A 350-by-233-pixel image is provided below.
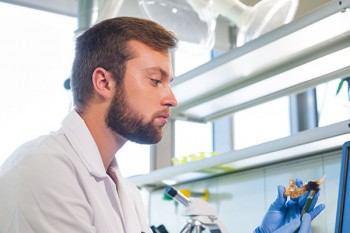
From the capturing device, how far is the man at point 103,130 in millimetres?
1108

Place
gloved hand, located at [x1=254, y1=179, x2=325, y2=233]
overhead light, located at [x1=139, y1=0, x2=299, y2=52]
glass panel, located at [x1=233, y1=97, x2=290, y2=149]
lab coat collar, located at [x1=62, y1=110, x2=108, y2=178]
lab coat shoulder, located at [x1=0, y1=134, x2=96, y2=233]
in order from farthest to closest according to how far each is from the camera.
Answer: glass panel, located at [x1=233, y1=97, x2=290, y2=149]
overhead light, located at [x1=139, y1=0, x2=299, y2=52]
gloved hand, located at [x1=254, y1=179, x2=325, y2=233]
lab coat collar, located at [x1=62, y1=110, x2=108, y2=178]
lab coat shoulder, located at [x1=0, y1=134, x2=96, y2=233]

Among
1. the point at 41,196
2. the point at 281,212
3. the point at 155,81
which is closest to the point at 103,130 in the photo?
the point at 155,81

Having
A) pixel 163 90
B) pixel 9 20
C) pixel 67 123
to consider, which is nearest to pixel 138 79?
pixel 163 90

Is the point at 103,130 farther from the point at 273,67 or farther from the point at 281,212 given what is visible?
the point at 273,67

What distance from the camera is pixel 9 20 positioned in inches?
98.9

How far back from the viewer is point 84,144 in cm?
125

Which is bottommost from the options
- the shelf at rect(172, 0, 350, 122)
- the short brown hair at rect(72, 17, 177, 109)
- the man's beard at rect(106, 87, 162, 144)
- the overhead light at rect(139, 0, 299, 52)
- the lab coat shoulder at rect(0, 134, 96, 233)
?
the lab coat shoulder at rect(0, 134, 96, 233)

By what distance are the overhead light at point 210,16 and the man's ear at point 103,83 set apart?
1.40ft

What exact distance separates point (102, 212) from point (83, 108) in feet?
0.94

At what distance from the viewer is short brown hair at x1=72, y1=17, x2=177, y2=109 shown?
1.33 m

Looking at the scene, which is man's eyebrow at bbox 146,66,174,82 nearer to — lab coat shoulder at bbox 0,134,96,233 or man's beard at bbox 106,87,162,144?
man's beard at bbox 106,87,162,144

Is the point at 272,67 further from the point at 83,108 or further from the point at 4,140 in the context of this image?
the point at 4,140

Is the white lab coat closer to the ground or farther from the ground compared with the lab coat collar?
closer to the ground

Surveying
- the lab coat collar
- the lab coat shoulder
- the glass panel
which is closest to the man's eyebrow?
the lab coat collar
